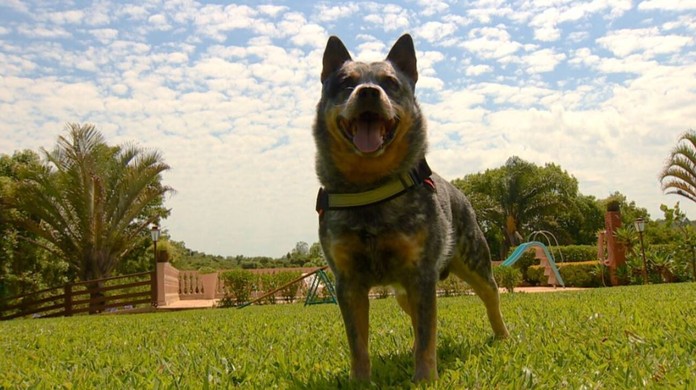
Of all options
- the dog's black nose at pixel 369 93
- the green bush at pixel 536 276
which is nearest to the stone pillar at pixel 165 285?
the green bush at pixel 536 276

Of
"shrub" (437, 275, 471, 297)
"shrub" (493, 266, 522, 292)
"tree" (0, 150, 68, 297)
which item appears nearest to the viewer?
"shrub" (493, 266, 522, 292)

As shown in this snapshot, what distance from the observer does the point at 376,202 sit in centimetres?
326

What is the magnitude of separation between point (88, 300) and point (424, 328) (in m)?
21.8

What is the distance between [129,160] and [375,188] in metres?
22.6

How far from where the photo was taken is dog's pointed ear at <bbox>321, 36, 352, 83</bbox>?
12.5ft

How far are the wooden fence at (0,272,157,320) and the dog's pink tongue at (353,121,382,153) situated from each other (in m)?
20.8

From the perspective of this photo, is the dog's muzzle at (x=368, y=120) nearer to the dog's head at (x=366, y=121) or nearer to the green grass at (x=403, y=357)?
the dog's head at (x=366, y=121)

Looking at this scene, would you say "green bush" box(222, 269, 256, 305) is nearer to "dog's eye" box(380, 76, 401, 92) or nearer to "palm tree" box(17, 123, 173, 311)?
"palm tree" box(17, 123, 173, 311)

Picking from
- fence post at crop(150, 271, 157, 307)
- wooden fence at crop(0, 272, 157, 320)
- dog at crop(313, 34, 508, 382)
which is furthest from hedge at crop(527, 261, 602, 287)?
dog at crop(313, 34, 508, 382)

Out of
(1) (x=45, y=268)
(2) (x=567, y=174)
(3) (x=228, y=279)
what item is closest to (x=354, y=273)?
(3) (x=228, y=279)

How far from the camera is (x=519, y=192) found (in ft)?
155

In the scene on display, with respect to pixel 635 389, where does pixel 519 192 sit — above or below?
above

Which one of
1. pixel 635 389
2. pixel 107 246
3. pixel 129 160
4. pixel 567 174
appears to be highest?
pixel 567 174

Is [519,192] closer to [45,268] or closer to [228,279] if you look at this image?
[228,279]
